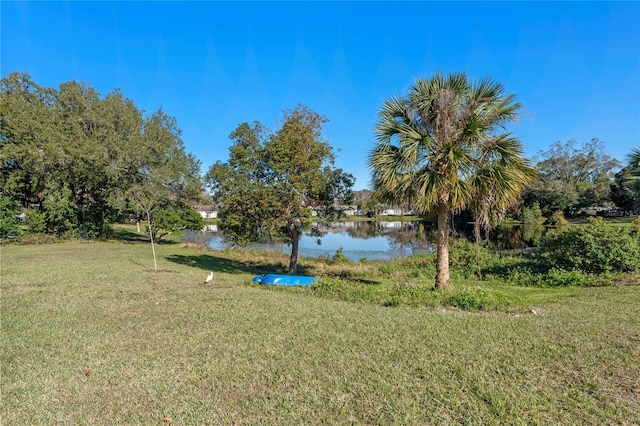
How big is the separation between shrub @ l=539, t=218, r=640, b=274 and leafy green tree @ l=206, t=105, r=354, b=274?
721 centimetres

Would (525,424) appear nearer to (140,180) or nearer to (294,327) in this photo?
(294,327)

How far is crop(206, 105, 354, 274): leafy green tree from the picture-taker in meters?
11.4

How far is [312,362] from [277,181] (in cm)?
833

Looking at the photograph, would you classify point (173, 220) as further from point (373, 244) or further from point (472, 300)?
point (472, 300)

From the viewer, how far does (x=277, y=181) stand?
38.4 ft

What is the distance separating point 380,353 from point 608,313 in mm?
4470

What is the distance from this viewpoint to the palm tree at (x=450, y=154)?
8.07 metres

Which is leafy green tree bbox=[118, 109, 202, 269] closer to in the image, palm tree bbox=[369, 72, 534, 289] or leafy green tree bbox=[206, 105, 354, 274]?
leafy green tree bbox=[206, 105, 354, 274]

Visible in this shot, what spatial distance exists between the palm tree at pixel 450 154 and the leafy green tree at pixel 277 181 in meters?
3.50

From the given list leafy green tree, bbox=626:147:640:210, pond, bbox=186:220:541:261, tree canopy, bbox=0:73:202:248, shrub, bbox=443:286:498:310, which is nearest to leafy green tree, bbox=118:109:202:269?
tree canopy, bbox=0:73:202:248

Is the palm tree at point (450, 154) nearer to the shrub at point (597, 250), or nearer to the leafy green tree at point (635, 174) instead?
the shrub at point (597, 250)

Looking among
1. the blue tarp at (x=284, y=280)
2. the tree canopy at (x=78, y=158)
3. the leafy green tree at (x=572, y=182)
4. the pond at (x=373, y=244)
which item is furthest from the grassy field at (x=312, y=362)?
the leafy green tree at (x=572, y=182)

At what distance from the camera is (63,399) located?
317 centimetres

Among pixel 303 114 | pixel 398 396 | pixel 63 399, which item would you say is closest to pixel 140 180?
pixel 303 114
